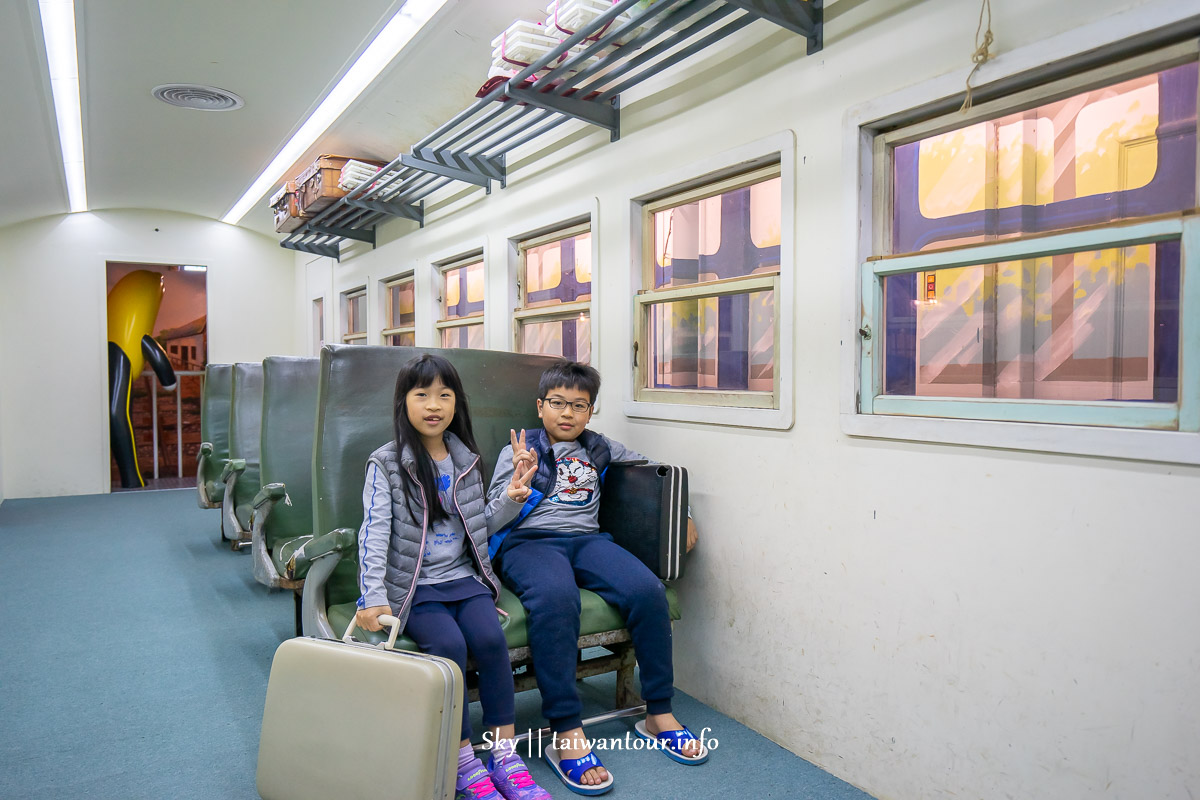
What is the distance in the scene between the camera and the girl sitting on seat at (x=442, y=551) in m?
1.88

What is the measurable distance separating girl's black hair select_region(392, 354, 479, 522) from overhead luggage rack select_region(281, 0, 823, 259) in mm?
1051

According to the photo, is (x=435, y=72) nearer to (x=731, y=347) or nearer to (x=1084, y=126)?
(x=731, y=347)

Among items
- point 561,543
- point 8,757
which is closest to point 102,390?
point 8,757

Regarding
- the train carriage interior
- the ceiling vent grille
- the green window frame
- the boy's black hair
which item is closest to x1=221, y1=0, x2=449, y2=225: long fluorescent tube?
the train carriage interior

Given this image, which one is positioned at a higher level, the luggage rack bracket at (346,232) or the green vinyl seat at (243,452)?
the luggage rack bracket at (346,232)

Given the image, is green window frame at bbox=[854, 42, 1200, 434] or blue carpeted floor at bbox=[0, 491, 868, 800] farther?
blue carpeted floor at bbox=[0, 491, 868, 800]

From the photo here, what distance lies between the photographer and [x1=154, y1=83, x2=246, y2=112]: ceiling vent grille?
4.01 meters

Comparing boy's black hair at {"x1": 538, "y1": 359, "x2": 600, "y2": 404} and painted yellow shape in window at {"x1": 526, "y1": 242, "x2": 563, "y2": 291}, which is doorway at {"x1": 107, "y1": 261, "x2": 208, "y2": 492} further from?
boy's black hair at {"x1": 538, "y1": 359, "x2": 600, "y2": 404}

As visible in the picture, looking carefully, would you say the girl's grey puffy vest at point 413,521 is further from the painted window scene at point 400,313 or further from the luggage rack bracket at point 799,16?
the painted window scene at point 400,313

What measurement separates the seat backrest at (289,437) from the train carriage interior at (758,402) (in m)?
0.02

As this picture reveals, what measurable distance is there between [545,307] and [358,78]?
5.47 feet

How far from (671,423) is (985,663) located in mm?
1254

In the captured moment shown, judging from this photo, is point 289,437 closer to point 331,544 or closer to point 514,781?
point 331,544

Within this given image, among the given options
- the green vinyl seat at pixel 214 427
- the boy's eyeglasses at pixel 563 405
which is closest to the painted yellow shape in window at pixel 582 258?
the boy's eyeglasses at pixel 563 405
